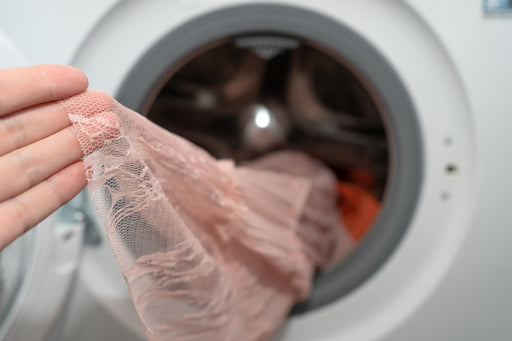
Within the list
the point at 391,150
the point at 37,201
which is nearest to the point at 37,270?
the point at 37,201

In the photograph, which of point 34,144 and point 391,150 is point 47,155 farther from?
point 391,150

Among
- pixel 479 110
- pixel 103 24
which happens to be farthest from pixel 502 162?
pixel 103 24

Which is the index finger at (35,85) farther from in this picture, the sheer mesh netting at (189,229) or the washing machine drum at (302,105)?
the washing machine drum at (302,105)

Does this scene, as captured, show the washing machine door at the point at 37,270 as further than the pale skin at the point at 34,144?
Yes

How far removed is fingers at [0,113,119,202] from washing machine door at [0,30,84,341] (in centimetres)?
19

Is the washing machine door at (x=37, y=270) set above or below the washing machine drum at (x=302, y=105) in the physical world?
below

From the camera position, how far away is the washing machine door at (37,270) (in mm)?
440

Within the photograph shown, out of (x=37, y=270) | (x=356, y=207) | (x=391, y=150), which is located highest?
(x=391, y=150)

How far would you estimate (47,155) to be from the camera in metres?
0.30

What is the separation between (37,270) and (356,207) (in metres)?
0.69

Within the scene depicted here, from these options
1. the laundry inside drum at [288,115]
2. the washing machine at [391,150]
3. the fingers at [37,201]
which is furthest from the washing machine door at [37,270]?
the laundry inside drum at [288,115]

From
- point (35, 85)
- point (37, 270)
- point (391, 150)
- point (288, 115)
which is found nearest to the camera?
point (35, 85)

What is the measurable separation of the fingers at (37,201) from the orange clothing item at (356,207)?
65cm

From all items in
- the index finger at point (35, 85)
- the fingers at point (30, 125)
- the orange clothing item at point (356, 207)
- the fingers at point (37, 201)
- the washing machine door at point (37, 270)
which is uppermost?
the orange clothing item at point (356, 207)
